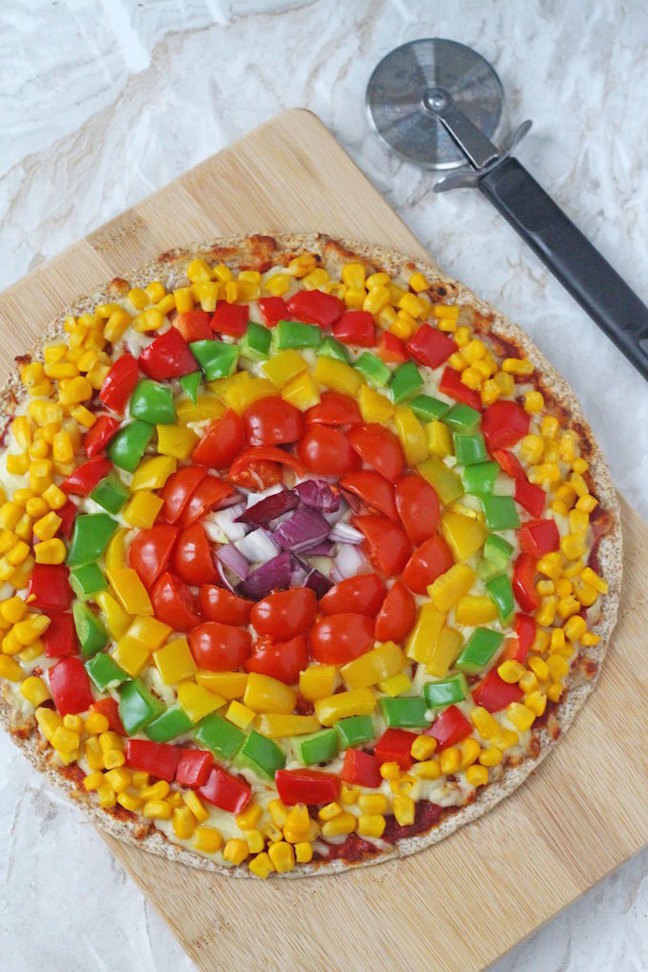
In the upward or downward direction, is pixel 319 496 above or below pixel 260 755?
above

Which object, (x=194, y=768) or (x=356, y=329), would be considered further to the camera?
(x=356, y=329)

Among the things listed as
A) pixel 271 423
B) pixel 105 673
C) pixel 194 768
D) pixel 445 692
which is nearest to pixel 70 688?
pixel 105 673

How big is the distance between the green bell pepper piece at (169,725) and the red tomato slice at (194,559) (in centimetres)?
37

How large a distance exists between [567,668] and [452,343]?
40.3 inches

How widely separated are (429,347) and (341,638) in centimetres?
92

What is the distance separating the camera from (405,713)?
3.54 metres

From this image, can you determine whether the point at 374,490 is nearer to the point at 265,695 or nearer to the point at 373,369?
the point at 373,369

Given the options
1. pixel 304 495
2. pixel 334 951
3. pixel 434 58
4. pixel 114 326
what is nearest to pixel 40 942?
pixel 334 951

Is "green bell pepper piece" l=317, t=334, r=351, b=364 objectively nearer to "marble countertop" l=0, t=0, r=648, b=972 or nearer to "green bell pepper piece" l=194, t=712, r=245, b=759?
"marble countertop" l=0, t=0, r=648, b=972

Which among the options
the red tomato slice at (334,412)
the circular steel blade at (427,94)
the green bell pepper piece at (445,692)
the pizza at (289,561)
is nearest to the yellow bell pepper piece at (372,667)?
the pizza at (289,561)

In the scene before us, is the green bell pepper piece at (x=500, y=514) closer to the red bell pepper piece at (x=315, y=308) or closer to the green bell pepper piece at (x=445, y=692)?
the green bell pepper piece at (x=445, y=692)

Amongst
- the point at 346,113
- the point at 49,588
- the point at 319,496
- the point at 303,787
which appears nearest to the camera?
the point at 303,787

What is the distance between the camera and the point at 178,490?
3.63 meters

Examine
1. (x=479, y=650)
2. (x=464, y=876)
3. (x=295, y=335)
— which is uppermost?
(x=295, y=335)
